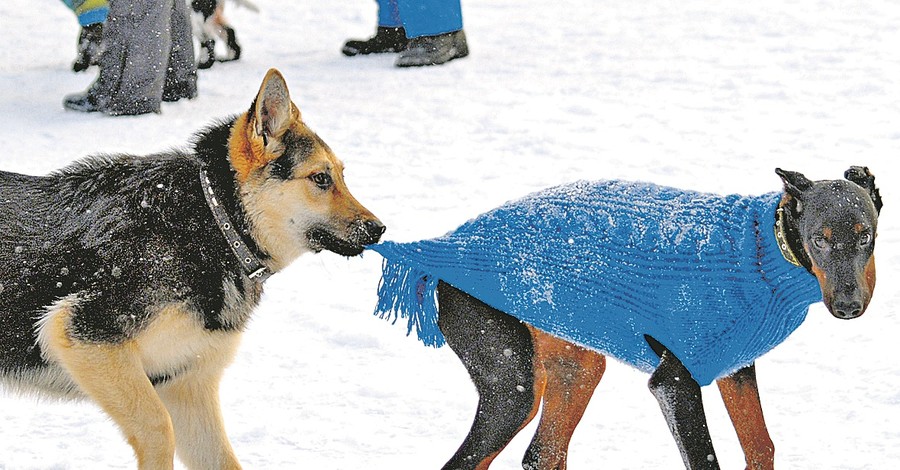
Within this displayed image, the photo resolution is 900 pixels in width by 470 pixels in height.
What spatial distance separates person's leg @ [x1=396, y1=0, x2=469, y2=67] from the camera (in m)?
8.88

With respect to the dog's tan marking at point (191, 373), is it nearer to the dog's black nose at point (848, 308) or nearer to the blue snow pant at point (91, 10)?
the dog's black nose at point (848, 308)

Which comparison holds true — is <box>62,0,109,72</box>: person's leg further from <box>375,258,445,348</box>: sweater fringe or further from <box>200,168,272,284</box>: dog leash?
<box>375,258,445,348</box>: sweater fringe

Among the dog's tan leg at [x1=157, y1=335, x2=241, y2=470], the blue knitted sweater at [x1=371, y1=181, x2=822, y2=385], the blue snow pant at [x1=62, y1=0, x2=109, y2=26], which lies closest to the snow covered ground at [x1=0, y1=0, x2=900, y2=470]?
the dog's tan leg at [x1=157, y1=335, x2=241, y2=470]

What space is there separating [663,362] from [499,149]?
4.18 metres

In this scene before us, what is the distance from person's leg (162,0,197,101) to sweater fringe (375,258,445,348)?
4786mm

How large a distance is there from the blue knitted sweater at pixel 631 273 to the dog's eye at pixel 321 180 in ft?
1.24

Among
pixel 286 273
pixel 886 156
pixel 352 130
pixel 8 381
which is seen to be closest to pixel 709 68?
pixel 886 156

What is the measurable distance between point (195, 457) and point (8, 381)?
67 cm

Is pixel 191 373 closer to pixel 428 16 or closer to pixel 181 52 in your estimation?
pixel 181 52

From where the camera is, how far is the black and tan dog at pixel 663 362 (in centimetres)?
336

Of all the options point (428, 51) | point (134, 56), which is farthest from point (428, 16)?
point (134, 56)

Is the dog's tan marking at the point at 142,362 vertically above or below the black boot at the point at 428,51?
above

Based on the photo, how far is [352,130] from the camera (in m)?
7.97

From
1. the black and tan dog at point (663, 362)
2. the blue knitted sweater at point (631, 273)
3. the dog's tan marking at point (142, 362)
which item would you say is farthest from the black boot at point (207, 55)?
the black and tan dog at point (663, 362)
